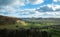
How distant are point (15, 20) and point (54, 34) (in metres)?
0.54

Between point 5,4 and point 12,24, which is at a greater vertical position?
point 5,4

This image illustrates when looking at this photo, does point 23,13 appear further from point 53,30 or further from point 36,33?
point 53,30

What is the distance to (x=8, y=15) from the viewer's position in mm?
1675

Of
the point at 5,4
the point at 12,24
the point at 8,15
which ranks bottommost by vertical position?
the point at 12,24

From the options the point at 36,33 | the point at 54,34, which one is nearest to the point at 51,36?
the point at 54,34

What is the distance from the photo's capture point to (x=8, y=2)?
66.4 inches

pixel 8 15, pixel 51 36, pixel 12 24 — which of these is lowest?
pixel 51 36

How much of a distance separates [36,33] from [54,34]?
230 mm

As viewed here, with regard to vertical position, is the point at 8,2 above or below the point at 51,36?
above

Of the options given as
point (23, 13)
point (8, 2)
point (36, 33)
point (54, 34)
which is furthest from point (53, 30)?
point (8, 2)

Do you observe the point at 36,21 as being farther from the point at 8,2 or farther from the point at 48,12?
the point at 8,2

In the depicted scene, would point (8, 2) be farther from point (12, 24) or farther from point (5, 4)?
point (12, 24)

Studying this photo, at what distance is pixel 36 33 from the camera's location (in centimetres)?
165

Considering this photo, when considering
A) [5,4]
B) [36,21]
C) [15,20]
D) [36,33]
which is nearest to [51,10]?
[36,21]
